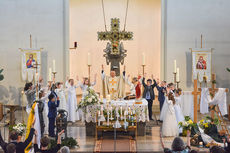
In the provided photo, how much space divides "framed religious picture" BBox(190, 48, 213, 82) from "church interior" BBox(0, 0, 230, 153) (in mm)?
40

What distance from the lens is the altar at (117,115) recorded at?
33.4 ft

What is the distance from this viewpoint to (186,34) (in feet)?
49.5

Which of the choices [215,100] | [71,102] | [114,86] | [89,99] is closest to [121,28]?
[71,102]

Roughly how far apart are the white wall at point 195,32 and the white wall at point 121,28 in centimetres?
151

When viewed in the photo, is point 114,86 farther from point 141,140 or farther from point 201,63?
point 201,63

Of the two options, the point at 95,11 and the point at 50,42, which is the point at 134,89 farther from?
the point at 95,11

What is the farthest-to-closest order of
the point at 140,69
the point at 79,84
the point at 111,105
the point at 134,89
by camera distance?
the point at 140,69 < the point at 79,84 < the point at 134,89 < the point at 111,105

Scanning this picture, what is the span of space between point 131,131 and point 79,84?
9.63 feet

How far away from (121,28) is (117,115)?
7457mm

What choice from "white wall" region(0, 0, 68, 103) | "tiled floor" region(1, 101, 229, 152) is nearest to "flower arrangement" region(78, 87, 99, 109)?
"tiled floor" region(1, 101, 229, 152)

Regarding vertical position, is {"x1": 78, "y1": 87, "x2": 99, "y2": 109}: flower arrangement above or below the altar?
above

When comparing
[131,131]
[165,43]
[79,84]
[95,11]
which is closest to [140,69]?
[165,43]

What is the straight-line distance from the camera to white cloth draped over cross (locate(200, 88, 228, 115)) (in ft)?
36.8

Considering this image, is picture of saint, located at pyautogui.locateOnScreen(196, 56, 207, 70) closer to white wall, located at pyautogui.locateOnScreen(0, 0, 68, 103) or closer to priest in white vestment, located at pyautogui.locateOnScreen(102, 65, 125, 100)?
priest in white vestment, located at pyautogui.locateOnScreen(102, 65, 125, 100)
